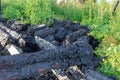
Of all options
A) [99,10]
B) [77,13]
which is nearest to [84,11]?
[77,13]

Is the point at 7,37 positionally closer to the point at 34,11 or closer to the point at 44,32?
the point at 44,32

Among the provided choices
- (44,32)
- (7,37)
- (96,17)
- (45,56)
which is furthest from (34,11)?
(45,56)

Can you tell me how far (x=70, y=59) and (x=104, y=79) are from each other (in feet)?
2.47

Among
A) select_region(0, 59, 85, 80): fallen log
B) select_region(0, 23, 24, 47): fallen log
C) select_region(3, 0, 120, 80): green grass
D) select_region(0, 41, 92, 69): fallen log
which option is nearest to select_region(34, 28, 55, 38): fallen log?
select_region(0, 23, 24, 47): fallen log

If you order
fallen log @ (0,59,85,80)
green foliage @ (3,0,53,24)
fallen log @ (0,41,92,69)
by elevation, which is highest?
green foliage @ (3,0,53,24)

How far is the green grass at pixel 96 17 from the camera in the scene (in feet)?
20.2

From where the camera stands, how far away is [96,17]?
30.6 ft

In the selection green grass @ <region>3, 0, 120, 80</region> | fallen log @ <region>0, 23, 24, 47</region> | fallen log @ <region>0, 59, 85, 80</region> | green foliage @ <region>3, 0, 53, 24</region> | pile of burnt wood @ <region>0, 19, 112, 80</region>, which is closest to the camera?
Answer: fallen log @ <region>0, 59, 85, 80</region>

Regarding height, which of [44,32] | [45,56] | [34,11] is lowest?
[44,32]

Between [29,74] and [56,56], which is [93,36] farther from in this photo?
[29,74]

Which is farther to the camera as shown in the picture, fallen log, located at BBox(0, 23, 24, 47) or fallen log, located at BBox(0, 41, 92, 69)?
fallen log, located at BBox(0, 23, 24, 47)

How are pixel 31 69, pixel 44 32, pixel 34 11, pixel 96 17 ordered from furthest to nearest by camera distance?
pixel 34 11 < pixel 96 17 < pixel 44 32 < pixel 31 69

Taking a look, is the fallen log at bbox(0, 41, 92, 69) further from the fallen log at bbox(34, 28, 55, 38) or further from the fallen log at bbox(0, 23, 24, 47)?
the fallen log at bbox(34, 28, 55, 38)

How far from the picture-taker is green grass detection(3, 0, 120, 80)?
20.2ft
